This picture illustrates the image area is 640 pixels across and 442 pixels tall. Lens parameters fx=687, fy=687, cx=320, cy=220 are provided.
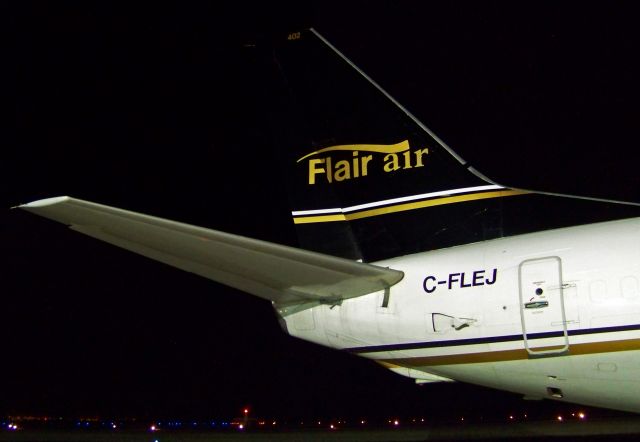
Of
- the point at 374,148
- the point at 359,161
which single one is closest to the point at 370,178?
the point at 359,161

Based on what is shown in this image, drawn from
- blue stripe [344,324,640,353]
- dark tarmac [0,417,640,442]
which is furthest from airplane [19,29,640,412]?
dark tarmac [0,417,640,442]

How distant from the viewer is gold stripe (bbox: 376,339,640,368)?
19.6 ft

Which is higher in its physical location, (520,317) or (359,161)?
(359,161)

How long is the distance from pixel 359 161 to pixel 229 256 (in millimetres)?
2837

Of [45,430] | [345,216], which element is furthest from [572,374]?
[45,430]

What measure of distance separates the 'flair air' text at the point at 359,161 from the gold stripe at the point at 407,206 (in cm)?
45

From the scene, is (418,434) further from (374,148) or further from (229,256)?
(229,256)

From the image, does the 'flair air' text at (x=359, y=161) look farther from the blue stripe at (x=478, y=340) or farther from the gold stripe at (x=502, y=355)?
the gold stripe at (x=502, y=355)

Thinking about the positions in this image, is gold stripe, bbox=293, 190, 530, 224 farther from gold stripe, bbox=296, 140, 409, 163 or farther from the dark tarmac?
the dark tarmac

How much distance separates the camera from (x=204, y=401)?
1788cm

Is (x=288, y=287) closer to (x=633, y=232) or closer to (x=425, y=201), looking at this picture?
(x=425, y=201)

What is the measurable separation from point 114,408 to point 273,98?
11.9 meters

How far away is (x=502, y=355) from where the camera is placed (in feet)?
21.5

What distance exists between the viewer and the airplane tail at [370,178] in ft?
25.1
